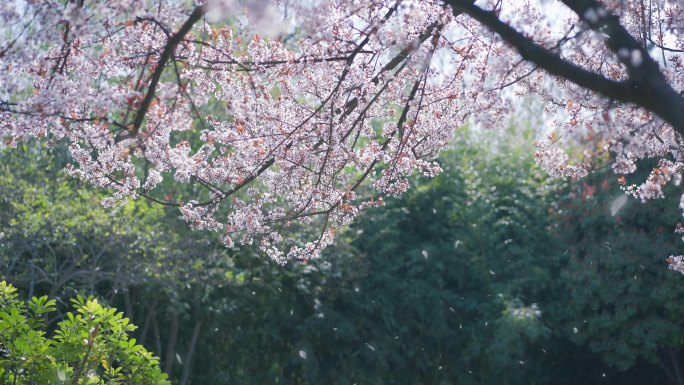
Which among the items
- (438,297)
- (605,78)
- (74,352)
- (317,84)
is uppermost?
(438,297)

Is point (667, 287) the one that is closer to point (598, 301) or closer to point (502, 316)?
point (598, 301)

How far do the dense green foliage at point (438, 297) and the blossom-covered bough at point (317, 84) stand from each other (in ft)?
18.0

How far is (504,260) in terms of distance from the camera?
15.7 metres

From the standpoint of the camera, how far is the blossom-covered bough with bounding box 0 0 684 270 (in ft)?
12.7

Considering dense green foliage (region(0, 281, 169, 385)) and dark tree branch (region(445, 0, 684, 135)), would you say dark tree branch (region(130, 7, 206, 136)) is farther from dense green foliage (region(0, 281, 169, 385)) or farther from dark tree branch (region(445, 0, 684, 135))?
dense green foliage (region(0, 281, 169, 385))

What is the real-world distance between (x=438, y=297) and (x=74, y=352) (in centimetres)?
1071

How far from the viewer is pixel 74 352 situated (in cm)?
499

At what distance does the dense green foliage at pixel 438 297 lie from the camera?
13336mm

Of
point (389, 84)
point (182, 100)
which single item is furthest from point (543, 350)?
point (182, 100)

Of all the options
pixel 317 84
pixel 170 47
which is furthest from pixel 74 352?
pixel 317 84

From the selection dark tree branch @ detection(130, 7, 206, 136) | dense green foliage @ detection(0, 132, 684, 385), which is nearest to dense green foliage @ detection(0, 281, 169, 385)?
dark tree branch @ detection(130, 7, 206, 136)

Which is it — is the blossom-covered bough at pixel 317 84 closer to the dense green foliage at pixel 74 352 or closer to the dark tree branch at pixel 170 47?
the dark tree branch at pixel 170 47

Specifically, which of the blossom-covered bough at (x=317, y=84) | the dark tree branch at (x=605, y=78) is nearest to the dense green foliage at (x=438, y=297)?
the blossom-covered bough at (x=317, y=84)

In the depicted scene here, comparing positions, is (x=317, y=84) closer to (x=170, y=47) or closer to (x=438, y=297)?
(x=170, y=47)
